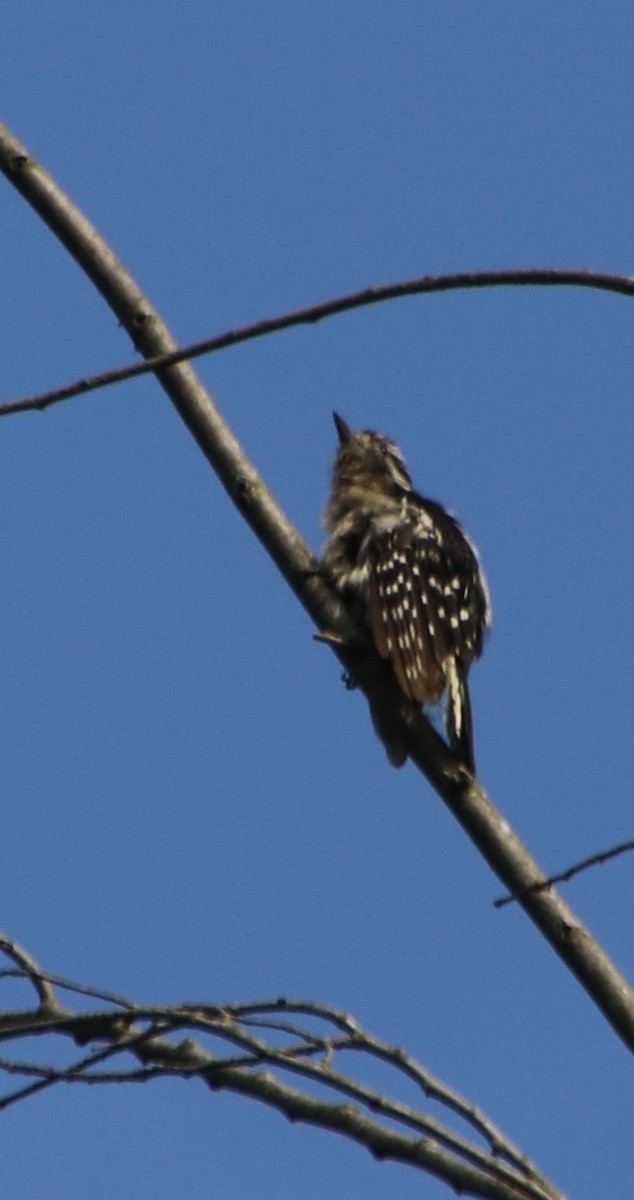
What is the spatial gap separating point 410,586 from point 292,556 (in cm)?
188

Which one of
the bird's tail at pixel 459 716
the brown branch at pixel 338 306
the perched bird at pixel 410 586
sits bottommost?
the brown branch at pixel 338 306

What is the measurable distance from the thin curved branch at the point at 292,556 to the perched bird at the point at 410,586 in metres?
0.61

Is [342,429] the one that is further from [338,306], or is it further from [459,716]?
[338,306]

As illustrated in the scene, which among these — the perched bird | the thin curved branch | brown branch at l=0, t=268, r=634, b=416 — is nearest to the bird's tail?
the perched bird

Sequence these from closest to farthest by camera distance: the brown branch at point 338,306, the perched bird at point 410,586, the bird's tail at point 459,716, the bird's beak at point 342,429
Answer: the brown branch at point 338,306 → the bird's tail at point 459,716 → the perched bird at point 410,586 → the bird's beak at point 342,429

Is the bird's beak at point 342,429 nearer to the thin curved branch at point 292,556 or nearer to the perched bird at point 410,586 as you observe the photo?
the perched bird at point 410,586

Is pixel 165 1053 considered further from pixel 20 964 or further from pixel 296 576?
pixel 296 576

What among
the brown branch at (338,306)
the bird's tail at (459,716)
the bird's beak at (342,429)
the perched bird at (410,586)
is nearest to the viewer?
the brown branch at (338,306)

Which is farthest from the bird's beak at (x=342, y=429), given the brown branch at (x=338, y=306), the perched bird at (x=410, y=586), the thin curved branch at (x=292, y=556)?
the brown branch at (x=338, y=306)

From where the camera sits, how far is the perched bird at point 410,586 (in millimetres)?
6387

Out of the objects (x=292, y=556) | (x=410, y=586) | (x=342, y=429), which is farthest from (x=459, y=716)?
→ (x=342, y=429)

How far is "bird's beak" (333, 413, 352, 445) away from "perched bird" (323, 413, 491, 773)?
0.48 m

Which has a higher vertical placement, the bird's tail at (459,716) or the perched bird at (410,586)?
the perched bird at (410,586)

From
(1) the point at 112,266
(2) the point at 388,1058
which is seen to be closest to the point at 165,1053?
(2) the point at 388,1058
